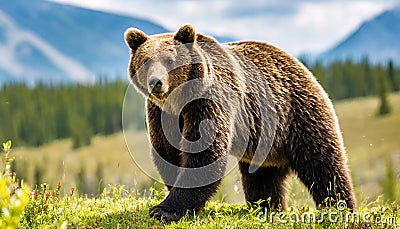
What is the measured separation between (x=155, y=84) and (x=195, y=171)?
3.48 ft

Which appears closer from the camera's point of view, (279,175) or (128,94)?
(128,94)

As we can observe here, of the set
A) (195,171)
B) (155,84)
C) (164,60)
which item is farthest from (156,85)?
(195,171)

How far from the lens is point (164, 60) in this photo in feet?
20.3

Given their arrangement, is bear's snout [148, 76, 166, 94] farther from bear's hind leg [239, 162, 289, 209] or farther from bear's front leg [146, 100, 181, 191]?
bear's hind leg [239, 162, 289, 209]

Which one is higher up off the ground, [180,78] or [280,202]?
[180,78]

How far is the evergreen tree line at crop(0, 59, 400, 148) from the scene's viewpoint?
4109 inches

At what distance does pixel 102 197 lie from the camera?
7.35 metres

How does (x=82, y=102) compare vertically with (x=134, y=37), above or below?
below

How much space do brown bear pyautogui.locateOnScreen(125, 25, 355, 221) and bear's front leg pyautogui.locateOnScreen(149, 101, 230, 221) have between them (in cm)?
1

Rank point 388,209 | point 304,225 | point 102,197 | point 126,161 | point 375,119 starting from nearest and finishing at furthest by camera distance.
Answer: point 304,225
point 388,209
point 102,197
point 375,119
point 126,161

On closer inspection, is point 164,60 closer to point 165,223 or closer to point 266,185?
point 165,223

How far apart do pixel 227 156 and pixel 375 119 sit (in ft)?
308

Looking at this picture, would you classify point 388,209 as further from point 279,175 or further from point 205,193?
point 205,193

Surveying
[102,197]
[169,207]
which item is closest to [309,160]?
[169,207]
